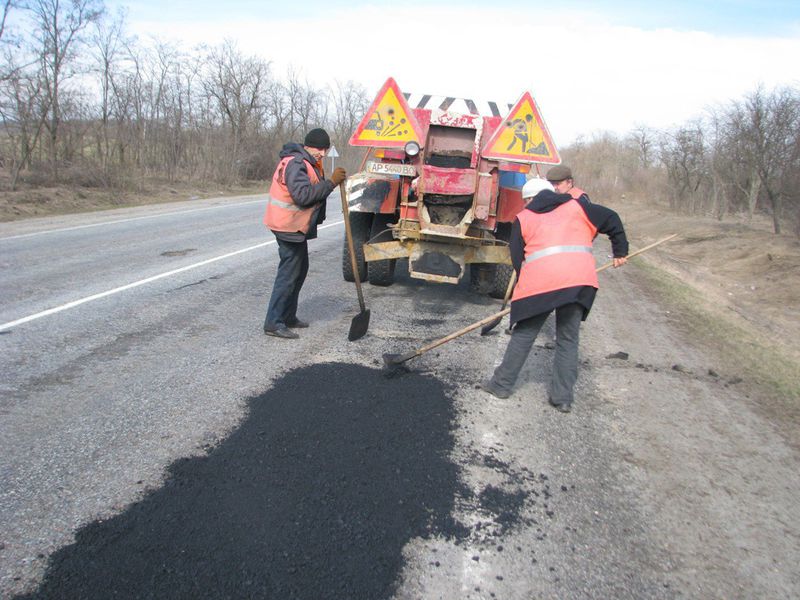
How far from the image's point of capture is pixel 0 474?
2.77 meters

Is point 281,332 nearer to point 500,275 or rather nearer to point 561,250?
point 561,250

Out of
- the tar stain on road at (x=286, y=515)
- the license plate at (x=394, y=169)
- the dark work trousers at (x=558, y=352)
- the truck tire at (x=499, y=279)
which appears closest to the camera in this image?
the tar stain on road at (x=286, y=515)

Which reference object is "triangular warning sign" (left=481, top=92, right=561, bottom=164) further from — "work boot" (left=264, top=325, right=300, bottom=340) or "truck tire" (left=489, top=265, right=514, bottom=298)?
"work boot" (left=264, top=325, right=300, bottom=340)

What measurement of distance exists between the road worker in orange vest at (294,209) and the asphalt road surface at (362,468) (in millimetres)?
316

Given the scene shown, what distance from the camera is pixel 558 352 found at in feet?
13.4

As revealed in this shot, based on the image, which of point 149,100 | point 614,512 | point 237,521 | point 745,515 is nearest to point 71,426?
point 237,521

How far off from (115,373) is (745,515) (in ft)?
13.1

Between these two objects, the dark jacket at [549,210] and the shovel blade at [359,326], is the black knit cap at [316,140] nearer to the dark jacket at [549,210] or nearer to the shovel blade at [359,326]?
the shovel blade at [359,326]

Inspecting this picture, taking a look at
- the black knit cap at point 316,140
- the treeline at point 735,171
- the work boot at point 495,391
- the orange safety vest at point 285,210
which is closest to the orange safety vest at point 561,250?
the work boot at point 495,391

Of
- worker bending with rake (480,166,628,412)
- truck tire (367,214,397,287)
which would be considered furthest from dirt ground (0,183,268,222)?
worker bending with rake (480,166,628,412)

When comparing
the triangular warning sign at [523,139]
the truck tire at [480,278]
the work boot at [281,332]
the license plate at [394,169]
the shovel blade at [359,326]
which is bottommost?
the work boot at [281,332]

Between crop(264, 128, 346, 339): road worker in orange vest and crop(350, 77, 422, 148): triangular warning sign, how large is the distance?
1.08 m

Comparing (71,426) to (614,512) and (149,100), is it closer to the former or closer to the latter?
(614,512)

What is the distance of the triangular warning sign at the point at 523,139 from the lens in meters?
5.93
